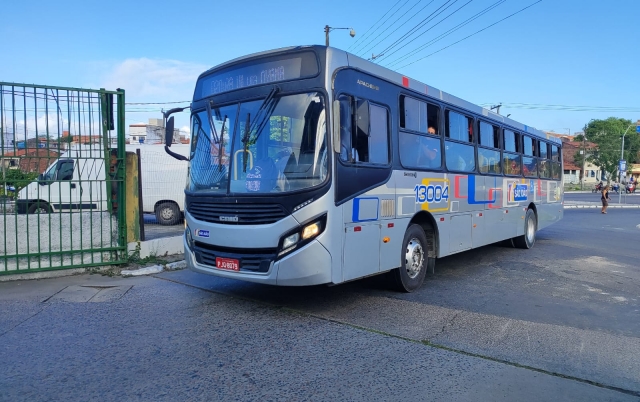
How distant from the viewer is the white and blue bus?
5.39 metres

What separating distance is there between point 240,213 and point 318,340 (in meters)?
1.72

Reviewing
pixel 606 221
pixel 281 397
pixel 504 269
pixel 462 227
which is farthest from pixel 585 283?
pixel 606 221

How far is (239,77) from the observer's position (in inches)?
241

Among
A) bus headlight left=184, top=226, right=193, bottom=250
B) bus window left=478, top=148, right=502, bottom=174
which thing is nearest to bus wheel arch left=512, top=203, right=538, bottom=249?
bus window left=478, top=148, right=502, bottom=174

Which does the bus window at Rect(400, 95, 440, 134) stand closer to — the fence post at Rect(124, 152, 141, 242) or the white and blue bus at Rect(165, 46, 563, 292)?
the white and blue bus at Rect(165, 46, 563, 292)

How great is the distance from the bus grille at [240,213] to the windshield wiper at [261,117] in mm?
489

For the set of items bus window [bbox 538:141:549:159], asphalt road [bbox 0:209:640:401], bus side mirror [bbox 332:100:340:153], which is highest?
bus window [bbox 538:141:549:159]

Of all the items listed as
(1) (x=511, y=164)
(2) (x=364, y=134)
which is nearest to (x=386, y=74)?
(2) (x=364, y=134)

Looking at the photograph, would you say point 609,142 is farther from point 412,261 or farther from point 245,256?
point 245,256

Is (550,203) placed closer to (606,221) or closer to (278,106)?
(606,221)

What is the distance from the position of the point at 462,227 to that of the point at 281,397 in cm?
569

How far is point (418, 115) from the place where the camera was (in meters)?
7.33

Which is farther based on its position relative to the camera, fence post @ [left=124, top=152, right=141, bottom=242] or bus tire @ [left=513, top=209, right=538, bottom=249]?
bus tire @ [left=513, top=209, right=538, bottom=249]

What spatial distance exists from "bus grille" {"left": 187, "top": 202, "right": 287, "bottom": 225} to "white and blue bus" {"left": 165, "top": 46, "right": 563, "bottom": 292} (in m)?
0.01
